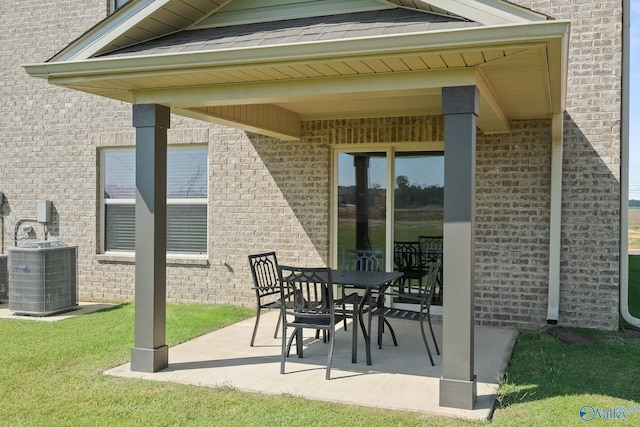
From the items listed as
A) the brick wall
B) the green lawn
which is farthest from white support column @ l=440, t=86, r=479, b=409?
the brick wall

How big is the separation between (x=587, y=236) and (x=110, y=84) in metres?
5.63

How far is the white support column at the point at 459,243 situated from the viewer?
4578mm

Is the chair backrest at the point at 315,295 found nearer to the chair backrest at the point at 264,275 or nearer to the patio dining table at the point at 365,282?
the patio dining table at the point at 365,282

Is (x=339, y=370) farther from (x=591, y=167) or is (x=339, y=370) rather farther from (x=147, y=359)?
(x=591, y=167)

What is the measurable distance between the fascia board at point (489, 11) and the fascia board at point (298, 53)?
128mm

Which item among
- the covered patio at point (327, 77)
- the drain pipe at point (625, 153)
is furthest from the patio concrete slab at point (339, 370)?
the drain pipe at point (625, 153)

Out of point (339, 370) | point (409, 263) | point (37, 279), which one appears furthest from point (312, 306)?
point (37, 279)

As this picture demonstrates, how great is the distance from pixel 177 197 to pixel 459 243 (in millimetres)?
5752

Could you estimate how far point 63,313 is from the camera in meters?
8.42

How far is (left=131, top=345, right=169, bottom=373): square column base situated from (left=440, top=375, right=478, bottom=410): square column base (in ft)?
8.60

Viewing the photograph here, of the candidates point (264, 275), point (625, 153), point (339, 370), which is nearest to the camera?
point (339, 370)

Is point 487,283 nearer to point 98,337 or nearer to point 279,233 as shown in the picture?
point 279,233

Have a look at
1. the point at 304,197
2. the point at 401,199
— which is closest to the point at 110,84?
the point at 304,197

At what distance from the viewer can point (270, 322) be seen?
7887mm
